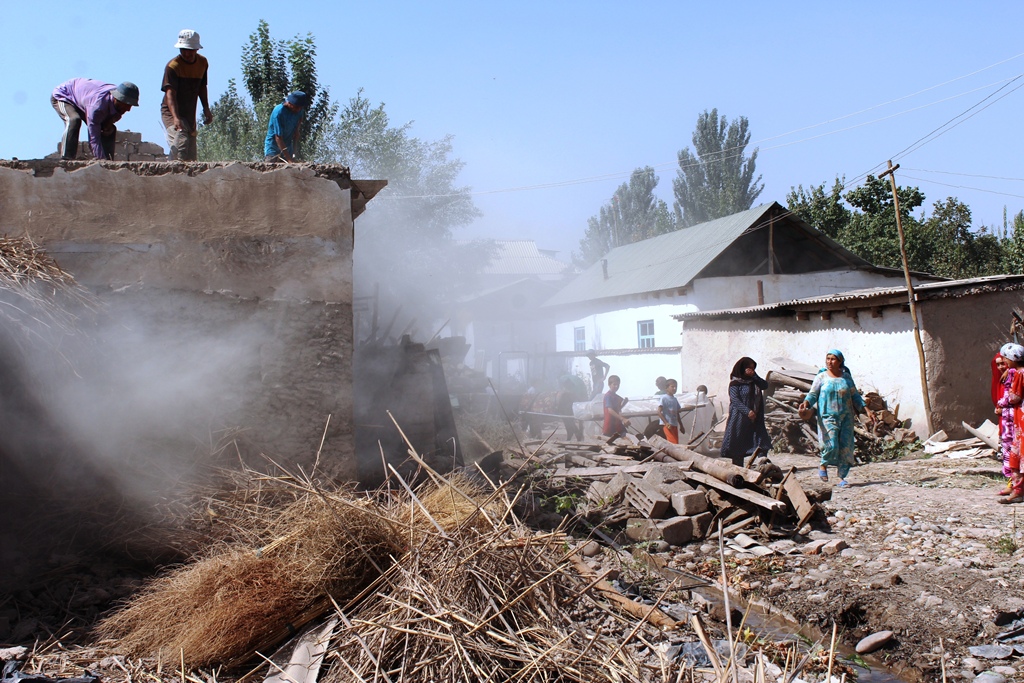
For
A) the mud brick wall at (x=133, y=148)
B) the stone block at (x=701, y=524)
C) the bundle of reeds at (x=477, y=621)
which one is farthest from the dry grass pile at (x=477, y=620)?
the mud brick wall at (x=133, y=148)

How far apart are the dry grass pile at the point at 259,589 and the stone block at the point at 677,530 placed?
357 centimetres

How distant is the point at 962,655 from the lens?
4.47 metres

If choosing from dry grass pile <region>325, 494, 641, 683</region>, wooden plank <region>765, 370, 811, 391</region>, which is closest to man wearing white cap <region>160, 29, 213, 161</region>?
dry grass pile <region>325, 494, 641, 683</region>

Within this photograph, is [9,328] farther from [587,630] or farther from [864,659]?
[864,659]

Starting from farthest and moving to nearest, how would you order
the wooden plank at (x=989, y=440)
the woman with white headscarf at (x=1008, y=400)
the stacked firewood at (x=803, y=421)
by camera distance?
the stacked firewood at (x=803, y=421) → the wooden plank at (x=989, y=440) → the woman with white headscarf at (x=1008, y=400)

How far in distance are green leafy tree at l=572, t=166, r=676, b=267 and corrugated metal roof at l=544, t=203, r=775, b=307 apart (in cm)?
2286

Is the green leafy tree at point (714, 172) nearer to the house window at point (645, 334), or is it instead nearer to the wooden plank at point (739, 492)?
the house window at point (645, 334)

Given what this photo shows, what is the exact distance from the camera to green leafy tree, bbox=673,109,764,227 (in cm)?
4641

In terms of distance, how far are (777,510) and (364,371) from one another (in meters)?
5.11

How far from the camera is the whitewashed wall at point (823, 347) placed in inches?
469

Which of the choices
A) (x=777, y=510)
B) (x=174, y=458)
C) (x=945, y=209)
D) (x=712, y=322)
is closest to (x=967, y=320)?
(x=712, y=322)

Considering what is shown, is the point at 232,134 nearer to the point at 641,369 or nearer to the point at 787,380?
the point at 641,369

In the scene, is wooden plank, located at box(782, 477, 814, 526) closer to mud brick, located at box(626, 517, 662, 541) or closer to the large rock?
mud brick, located at box(626, 517, 662, 541)

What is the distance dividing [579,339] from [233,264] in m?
23.0
